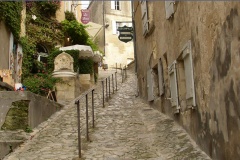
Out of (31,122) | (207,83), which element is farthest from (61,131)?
(207,83)

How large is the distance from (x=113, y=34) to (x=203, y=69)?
31898 millimetres

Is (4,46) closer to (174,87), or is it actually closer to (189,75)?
(174,87)

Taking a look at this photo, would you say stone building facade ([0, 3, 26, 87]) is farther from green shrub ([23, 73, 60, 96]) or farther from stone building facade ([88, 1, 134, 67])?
stone building facade ([88, 1, 134, 67])

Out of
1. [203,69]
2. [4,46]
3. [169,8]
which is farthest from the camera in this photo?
[4,46]

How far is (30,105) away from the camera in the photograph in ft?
26.0

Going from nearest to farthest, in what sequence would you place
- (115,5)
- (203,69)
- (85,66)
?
(203,69) < (85,66) < (115,5)

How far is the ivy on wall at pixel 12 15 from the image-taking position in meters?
14.0

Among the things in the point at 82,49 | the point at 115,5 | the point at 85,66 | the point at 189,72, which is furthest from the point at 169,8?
the point at 115,5

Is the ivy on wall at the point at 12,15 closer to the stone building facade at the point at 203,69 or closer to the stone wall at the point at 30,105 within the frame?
the stone wall at the point at 30,105

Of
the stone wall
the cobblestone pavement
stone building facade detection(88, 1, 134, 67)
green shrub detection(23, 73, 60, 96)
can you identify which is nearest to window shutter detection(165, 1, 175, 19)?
the cobblestone pavement

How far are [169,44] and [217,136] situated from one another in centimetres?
407

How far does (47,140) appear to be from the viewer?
24.4 ft

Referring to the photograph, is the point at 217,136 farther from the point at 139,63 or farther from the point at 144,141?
the point at 139,63

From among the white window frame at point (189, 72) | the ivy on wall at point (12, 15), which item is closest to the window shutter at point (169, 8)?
the white window frame at point (189, 72)
